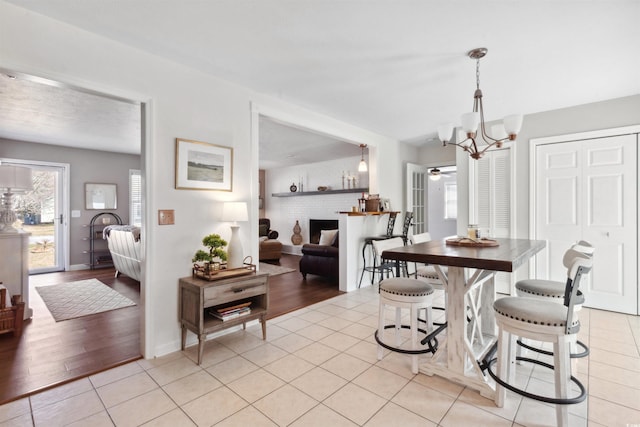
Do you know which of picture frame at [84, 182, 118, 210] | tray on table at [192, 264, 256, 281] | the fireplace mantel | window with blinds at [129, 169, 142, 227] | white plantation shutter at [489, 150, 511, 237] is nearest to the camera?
tray on table at [192, 264, 256, 281]

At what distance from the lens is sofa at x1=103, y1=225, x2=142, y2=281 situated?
4547mm

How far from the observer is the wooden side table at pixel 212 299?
7.94 ft

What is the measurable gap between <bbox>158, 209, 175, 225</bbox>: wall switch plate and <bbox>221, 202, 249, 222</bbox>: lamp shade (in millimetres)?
434

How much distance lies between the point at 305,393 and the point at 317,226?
615 centimetres

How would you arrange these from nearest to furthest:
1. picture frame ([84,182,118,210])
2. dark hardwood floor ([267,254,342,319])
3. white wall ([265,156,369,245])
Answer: dark hardwood floor ([267,254,342,319])
picture frame ([84,182,118,210])
white wall ([265,156,369,245])

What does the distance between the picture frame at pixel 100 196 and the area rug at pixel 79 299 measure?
6.77 ft

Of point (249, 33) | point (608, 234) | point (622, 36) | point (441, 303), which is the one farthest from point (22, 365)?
point (608, 234)

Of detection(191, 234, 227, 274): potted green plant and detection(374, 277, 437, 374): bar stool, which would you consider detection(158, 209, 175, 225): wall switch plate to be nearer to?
detection(191, 234, 227, 274): potted green plant

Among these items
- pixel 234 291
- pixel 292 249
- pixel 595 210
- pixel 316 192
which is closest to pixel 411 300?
pixel 234 291

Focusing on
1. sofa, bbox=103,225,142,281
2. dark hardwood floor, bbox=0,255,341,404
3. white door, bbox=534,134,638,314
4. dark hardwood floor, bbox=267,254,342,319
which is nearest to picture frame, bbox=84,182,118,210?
sofa, bbox=103,225,142,281

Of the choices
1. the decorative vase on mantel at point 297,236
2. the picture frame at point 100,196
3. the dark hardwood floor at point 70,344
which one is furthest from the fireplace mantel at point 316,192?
the picture frame at point 100,196

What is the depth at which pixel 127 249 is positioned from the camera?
15.7 feet

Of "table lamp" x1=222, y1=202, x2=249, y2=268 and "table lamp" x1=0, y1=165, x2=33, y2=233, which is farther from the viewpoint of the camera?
"table lamp" x1=0, y1=165, x2=33, y2=233

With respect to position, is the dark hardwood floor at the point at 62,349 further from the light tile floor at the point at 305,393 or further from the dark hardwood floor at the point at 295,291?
the dark hardwood floor at the point at 295,291
